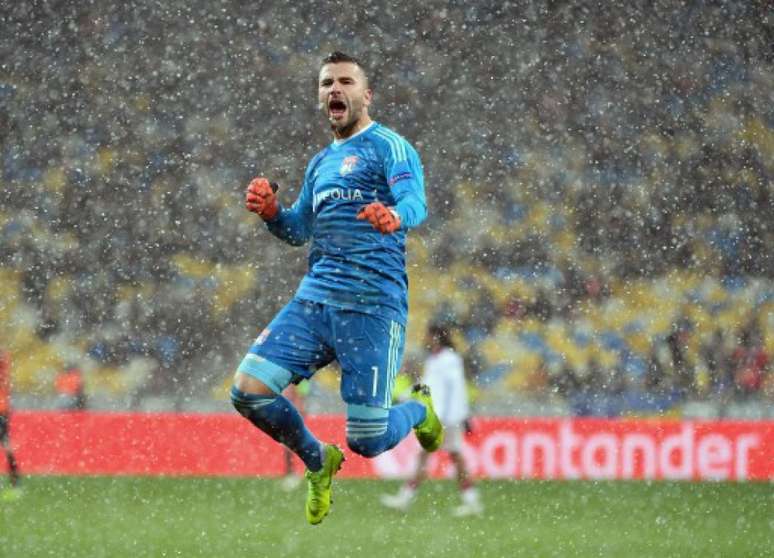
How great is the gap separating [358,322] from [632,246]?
1463cm

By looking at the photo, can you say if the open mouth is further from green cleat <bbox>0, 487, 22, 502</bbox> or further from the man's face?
green cleat <bbox>0, 487, 22, 502</bbox>

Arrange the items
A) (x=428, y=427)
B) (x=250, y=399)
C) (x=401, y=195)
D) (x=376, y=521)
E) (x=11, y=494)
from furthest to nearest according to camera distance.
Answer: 1. (x=11, y=494)
2. (x=376, y=521)
3. (x=428, y=427)
4. (x=250, y=399)
5. (x=401, y=195)

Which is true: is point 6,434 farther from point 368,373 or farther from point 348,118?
point 348,118

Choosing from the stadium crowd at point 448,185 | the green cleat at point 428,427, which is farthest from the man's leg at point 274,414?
the stadium crowd at point 448,185

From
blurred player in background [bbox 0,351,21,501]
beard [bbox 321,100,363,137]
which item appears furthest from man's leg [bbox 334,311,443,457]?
blurred player in background [bbox 0,351,21,501]

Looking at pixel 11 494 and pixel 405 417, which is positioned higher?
pixel 405 417

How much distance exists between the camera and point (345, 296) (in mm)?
5164

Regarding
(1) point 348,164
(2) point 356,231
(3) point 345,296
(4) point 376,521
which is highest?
(1) point 348,164

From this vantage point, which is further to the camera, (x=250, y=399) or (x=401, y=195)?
(x=250, y=399)

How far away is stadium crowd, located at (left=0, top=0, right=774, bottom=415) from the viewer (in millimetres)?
17969

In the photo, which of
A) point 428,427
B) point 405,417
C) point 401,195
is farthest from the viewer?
point 428,427

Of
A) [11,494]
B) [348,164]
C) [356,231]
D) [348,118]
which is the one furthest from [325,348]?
[11,494]

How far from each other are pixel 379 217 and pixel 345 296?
74 centimetres

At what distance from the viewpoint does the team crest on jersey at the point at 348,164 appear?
518cm
